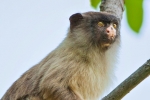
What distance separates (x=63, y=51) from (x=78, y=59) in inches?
8.7

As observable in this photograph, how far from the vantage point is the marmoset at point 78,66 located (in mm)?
4781

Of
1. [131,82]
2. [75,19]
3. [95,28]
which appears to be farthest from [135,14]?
[75,19]

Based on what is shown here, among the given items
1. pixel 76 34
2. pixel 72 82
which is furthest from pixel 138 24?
pixel 76 34

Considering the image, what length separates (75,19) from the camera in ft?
17.7

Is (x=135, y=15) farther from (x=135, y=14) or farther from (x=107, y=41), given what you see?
(x=107, y=41)

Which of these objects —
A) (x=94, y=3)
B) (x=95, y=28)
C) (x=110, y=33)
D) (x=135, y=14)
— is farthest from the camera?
(x=95, y=28)

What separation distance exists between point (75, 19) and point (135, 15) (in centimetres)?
194

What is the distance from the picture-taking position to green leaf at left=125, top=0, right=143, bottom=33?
3.49 m

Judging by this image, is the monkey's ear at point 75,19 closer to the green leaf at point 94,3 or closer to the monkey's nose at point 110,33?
the monkey's nose at point 110,33

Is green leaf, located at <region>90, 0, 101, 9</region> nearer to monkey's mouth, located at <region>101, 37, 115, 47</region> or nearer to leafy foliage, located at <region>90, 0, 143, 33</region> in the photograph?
leafy foliage, located at <region>90, 0, 143, 33</region>

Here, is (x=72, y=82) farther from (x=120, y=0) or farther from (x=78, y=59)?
(x=120, y=0)

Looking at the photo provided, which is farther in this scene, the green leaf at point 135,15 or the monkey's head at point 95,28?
the monkey's head at point 95,28

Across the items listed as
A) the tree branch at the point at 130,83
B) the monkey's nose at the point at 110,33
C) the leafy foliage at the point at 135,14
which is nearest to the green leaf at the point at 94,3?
the leafy foliage at the point at 135,14

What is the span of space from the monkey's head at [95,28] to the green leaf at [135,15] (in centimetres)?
124
